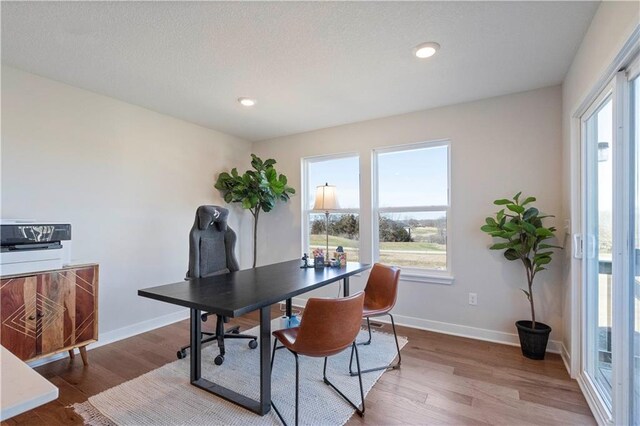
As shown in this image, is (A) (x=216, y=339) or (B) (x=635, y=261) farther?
(A) (x=216, y=339)

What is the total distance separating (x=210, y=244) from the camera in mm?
3000

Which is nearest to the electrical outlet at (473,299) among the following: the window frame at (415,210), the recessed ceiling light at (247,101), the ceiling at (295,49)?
the window frame at (415,210)

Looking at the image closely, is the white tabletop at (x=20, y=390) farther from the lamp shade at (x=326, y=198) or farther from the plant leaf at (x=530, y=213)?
the plant leaf at (x=530, y=213)

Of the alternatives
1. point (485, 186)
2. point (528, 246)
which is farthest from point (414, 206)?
point (528, 246)

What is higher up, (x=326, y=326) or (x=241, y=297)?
(x=241, y=297)

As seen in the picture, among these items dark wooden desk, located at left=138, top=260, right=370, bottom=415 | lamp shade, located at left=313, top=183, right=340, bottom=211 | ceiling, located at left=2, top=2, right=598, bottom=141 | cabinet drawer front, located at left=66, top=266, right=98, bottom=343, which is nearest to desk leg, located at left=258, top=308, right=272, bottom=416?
dark wooden desk, located at left=138, top=260, right=370, bottom=415

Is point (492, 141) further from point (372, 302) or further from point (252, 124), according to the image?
point (252, 124)

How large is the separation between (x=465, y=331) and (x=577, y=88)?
237cm

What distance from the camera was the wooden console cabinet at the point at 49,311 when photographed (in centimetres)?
215

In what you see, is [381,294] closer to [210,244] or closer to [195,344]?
[195,344]

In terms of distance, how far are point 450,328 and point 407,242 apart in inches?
39.9

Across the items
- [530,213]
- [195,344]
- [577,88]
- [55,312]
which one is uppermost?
[577,88]

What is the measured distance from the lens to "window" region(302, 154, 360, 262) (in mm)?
4008

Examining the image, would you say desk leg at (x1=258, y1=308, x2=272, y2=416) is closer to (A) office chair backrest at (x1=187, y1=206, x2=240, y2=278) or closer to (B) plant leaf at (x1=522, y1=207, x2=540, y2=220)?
(A) office chair backrest at (x1=187, y1=206, x2=240, y2=278)
